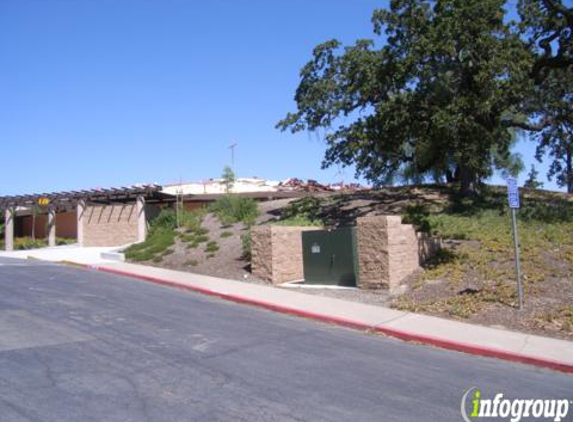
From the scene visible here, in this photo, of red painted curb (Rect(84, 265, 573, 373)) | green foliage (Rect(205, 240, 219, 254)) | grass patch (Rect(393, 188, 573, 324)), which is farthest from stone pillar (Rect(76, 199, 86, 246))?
red painted curb (Rect(84, 265, 573, 373))

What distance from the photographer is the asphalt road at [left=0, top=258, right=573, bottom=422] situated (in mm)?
5758

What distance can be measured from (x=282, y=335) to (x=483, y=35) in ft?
45.0

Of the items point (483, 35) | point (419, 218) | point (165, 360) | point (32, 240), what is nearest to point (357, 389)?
point (165, 360)

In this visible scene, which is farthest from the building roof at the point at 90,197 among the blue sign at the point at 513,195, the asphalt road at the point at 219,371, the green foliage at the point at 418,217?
the blue sign at the point at 513,195

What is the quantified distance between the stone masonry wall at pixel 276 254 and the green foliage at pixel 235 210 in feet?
20.7

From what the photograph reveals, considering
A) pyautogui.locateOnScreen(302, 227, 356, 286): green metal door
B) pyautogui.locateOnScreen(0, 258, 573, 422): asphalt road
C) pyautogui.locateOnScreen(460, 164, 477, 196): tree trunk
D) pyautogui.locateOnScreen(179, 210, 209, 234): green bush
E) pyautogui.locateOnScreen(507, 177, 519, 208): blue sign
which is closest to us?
pyautogui.locateOnScreen(0, 258, 573, 422): asphalt road

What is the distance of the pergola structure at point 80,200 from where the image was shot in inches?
1144

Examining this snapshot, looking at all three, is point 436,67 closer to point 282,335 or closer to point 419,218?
point 419,218

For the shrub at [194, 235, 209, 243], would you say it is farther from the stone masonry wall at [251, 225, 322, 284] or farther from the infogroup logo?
the infogroup logo

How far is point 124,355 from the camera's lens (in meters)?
7.77

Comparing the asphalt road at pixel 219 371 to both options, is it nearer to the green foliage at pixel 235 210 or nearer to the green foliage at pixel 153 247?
the green foliage at pixel 153 247

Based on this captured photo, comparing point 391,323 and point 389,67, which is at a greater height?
point 389,67

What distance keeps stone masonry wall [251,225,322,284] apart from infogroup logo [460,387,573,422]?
9.82m

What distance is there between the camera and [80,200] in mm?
32219
